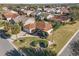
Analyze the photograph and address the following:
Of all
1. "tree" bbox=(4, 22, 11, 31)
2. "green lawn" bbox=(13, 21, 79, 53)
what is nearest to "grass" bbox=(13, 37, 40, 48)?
"green lawn" bbox=(13, 21, 79, 53)

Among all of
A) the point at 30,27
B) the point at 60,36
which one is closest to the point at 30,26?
the point at 30,27

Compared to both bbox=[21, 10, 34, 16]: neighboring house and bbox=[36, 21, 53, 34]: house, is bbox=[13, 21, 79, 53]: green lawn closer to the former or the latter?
bbox=[36, 21, 53, 34]: house

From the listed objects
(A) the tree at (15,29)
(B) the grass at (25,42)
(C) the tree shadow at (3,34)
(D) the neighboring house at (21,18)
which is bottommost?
(B) the grass at (25,42)

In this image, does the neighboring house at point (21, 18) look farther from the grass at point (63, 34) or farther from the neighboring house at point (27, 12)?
Result: the grass at point (63, 34)

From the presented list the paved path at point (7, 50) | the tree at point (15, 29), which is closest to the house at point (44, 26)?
the tree at point (15, 29)

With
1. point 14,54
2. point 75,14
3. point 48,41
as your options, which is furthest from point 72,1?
point 14,54
